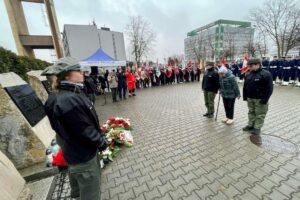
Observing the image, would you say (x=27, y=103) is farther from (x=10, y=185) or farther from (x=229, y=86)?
(x=229, y=86)

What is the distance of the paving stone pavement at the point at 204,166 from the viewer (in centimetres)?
264

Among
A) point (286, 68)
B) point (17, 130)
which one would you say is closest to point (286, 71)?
point (286, 68)

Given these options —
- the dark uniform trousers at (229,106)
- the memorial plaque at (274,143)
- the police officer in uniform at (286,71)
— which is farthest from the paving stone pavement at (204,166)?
the police officer in uniform at (286,71)

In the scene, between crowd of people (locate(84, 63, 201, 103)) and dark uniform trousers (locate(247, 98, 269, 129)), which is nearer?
dark uniform trousers (locate(247, 98, 269, 129))

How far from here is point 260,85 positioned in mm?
4219

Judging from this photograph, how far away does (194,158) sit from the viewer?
3588 mm

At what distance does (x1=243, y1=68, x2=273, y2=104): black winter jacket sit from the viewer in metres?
4.11

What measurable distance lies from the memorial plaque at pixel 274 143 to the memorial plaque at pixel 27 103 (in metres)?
5.23

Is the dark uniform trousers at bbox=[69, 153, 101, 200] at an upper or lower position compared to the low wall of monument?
upper

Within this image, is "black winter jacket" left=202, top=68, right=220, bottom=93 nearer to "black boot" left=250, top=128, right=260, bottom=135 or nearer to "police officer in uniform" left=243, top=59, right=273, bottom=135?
"police officer in uniform" left=243, top=59, right=273, bottom=135

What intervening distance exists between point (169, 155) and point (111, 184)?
55.4 inches

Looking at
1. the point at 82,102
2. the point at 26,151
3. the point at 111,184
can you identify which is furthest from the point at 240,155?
the point at 26,151

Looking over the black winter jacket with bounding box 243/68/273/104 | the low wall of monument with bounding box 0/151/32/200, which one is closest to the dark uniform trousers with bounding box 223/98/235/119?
the black winter jacket with bounding box 243/68/273/104

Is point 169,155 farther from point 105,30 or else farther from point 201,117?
point 105,30
